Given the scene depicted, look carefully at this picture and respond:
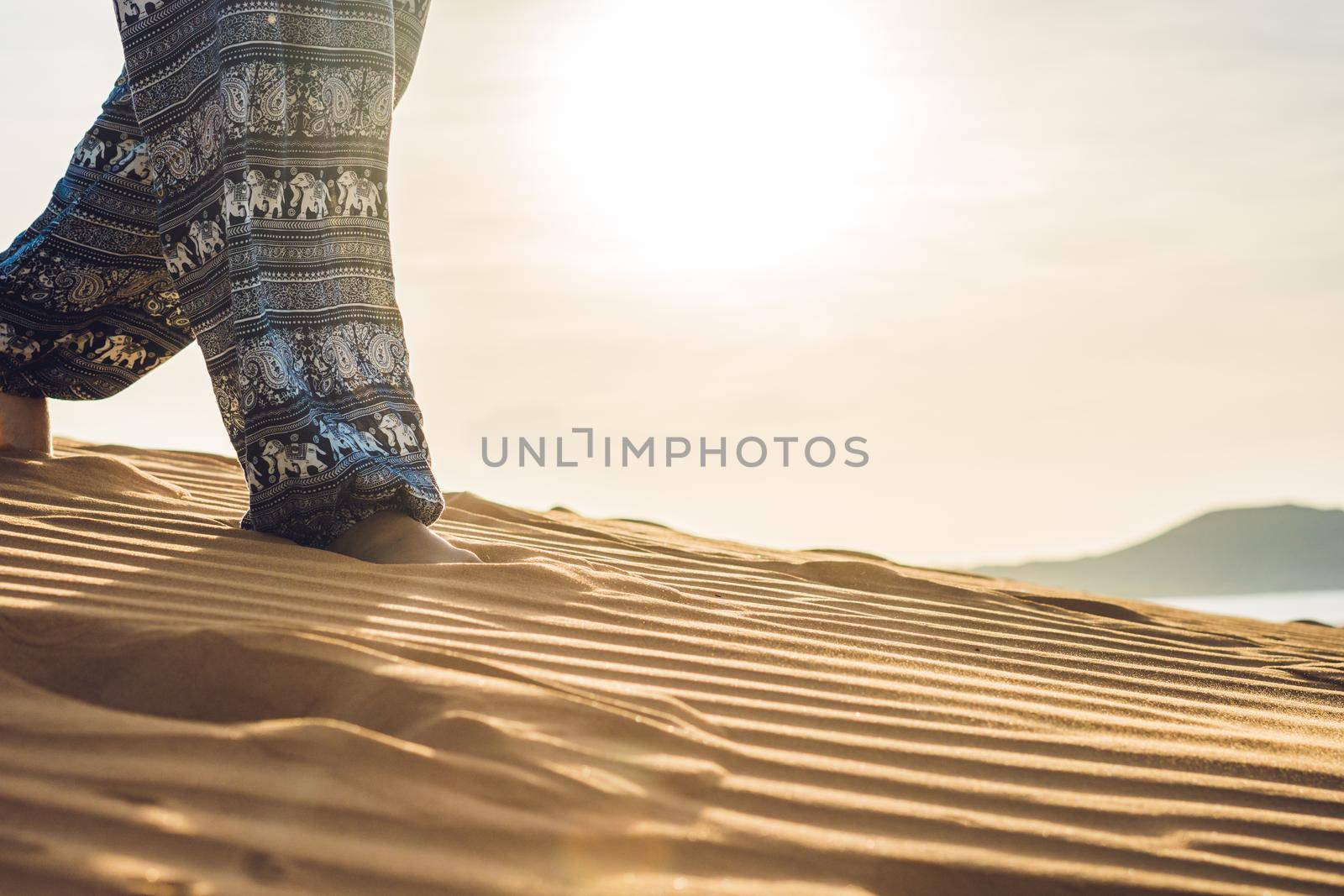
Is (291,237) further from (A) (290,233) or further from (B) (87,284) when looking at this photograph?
(B) (87,284)

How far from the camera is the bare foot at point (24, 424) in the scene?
3.44 m

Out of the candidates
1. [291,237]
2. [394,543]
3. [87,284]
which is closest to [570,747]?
[394,543]

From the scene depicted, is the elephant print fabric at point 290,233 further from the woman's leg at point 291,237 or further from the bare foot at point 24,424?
the bare foot at point 24,424

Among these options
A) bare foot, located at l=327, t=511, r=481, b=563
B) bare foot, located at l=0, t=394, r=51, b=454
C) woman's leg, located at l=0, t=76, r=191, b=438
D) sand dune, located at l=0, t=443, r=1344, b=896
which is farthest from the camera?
bare foot, located at l=0, t=394, r=51, b=454

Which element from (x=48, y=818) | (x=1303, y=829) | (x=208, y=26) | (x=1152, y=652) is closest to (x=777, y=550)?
(x=1152, y=652)

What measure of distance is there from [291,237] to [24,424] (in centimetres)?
141

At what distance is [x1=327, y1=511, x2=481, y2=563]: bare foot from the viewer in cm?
246

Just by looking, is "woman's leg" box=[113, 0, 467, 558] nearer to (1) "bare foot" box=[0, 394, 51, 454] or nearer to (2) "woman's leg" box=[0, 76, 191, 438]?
(2) "woman's leg" box=[0, 76, 191, 438]

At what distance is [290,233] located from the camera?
2.65 m

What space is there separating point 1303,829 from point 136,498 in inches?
109

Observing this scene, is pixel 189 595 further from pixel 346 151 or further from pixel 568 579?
pixel 346 151

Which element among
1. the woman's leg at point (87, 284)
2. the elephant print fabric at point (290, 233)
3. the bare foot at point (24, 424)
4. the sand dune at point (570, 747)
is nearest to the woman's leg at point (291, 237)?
the elephant print fabric at point (290, 233)

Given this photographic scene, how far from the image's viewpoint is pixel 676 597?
2564mm

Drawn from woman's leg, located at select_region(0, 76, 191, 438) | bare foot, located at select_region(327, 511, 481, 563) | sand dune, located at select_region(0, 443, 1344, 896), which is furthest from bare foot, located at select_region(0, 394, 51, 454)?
bare foot, located at select_region(327, 511, 481, 563)
